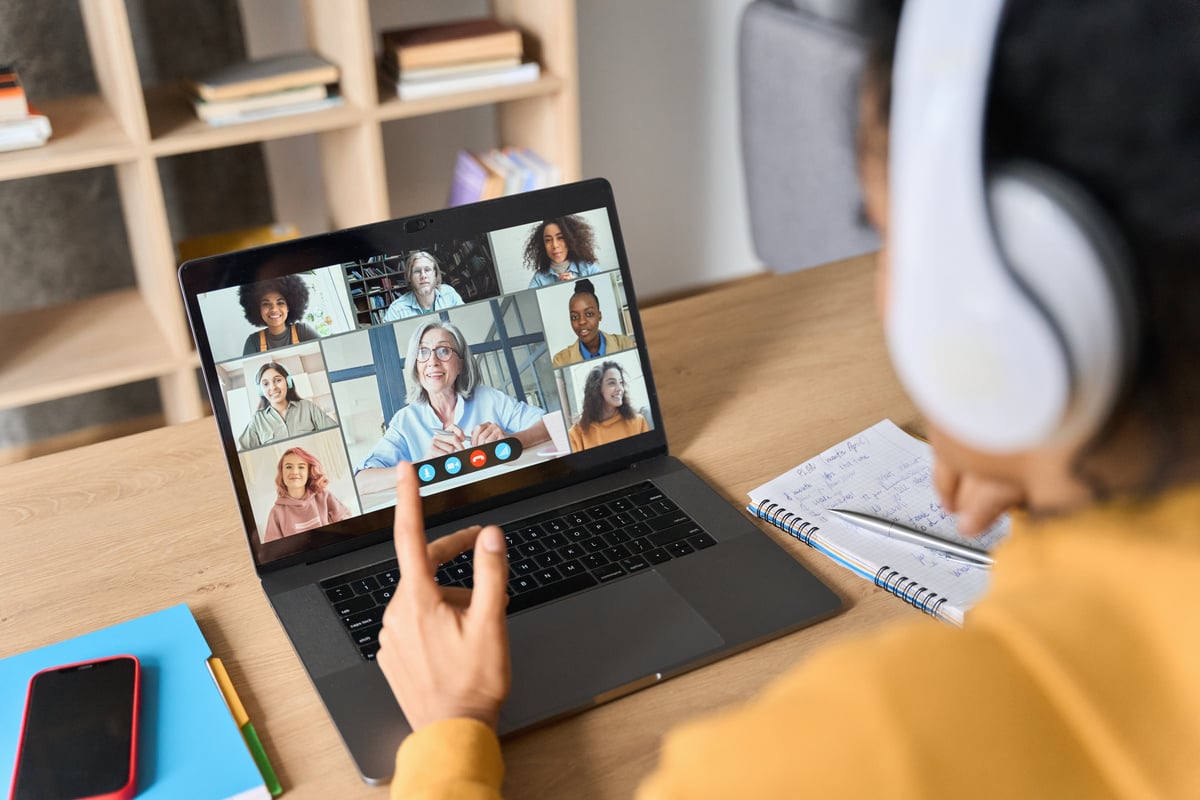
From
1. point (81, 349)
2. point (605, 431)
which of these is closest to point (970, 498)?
point (605, 431)

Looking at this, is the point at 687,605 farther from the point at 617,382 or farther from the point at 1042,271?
the point at 1042,271

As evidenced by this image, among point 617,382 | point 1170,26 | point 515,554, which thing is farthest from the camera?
point 617,382

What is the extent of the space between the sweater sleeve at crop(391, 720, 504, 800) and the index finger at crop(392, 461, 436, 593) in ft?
0.31

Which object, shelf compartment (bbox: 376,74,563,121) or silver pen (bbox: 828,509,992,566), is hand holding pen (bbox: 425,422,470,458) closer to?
silver pen (bbox: 828,509,992,566)

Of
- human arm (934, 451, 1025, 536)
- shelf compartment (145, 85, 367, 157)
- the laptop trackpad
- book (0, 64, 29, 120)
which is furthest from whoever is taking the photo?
shelf compartment (145, 85, 367, 157)

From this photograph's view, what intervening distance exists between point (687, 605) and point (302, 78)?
1493mm

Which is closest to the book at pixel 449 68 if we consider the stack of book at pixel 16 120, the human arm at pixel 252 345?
the stack of book at pixel 16 120

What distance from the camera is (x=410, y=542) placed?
742mm

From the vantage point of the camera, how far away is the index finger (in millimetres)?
739

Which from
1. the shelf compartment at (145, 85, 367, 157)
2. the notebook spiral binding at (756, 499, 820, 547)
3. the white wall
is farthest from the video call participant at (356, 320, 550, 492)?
the white wall

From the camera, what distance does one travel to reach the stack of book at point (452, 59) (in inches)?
82.4

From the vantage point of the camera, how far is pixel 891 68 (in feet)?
1.48

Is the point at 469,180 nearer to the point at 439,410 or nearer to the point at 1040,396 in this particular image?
the point at 439,410

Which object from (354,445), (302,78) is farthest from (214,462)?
(302,78)
